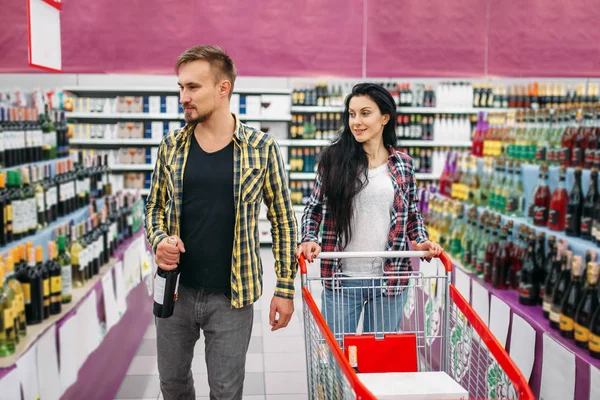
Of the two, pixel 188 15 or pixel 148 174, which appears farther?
pixel 148 174

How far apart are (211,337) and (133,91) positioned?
7892 mm

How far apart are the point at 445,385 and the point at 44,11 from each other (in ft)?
7.88

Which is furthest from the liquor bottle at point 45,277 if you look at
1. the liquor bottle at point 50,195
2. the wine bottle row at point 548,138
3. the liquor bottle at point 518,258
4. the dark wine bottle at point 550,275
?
the wine bottle row at point 548,138

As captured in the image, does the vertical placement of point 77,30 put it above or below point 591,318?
above

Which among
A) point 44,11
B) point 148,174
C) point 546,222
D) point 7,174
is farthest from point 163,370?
point 148,174

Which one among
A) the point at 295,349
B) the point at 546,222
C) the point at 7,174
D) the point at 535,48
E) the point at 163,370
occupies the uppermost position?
the point at 535,48

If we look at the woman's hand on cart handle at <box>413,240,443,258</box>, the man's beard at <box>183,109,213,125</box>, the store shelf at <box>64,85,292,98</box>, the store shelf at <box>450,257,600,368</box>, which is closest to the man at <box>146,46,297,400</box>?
the man's beard at <box>183,109,213,125</box>

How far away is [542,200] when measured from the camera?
382cm

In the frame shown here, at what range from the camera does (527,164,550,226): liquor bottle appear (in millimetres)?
3766

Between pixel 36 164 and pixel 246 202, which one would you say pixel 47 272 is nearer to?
pixel 36 164

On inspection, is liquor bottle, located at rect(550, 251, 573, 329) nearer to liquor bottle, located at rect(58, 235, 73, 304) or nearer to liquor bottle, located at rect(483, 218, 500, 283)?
liquor bottle, located at rect(483, 218, 500, 283)

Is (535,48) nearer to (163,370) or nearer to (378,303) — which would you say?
(378,303)

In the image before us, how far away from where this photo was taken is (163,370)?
89.9 inches

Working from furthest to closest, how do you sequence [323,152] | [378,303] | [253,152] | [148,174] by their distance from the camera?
1. [148,174]
2. [323,152]
3. [378,303]
4. [253,152]
